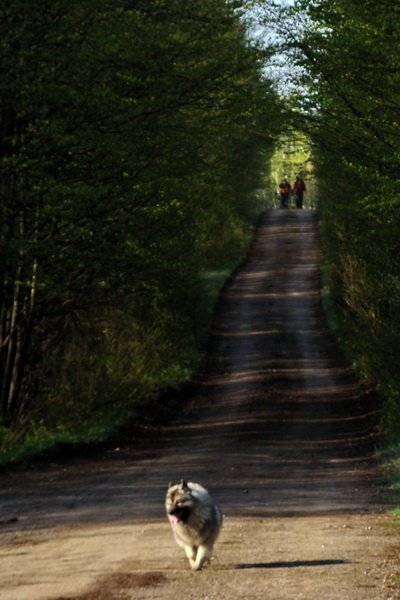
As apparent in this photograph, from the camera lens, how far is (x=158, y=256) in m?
19.2

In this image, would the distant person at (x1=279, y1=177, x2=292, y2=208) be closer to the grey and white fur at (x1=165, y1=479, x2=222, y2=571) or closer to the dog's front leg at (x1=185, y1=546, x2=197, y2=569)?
the dog's front leg at (x1=185, y1=546, x2=197, y2=569)

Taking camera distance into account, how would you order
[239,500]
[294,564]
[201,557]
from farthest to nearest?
[239,500]
[294,564]
[201,557]

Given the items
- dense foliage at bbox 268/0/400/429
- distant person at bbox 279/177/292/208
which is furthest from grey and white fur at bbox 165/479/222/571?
distant person at bbox 279/177/292/208

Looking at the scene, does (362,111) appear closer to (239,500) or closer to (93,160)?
(93,160)

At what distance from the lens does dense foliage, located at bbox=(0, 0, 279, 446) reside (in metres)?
16.6

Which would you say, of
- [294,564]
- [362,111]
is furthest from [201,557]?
[362,111]

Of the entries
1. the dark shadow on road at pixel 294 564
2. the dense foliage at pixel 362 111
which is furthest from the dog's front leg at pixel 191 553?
the dense foliage at pixel 362 111

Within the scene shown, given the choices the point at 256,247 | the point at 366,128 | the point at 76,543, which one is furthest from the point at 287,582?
the point at 256,247

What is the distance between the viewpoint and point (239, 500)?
1376 cm

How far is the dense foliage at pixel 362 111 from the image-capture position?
51.3 feet

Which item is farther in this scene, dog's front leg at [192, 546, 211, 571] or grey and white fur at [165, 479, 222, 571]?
dog's front leg at [192, 546, 211, 571]

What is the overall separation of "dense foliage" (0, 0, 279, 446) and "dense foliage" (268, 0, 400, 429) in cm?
95

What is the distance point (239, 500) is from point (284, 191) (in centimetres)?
6117

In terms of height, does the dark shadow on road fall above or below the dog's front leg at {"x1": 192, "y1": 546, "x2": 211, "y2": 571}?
below
